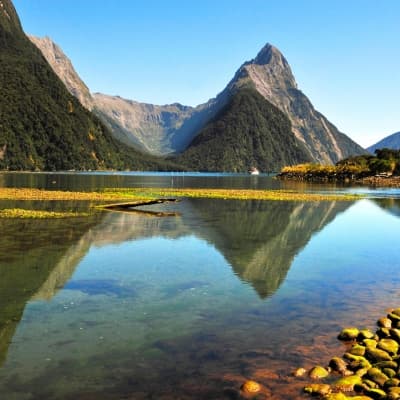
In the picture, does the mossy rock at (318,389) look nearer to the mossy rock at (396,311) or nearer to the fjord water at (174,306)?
the fjord water at (174,306)

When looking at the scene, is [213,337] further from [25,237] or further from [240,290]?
[25,237]

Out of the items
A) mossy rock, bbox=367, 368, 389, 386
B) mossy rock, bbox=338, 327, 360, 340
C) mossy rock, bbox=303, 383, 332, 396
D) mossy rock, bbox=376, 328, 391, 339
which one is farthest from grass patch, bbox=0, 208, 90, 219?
mossy rock, bbox=367, 368, 389, 386

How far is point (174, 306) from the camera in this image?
837 inches

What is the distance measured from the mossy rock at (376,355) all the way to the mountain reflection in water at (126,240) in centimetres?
818

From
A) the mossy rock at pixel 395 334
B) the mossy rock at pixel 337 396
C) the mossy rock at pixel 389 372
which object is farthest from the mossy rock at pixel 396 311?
the mossy rock at pixel 337 396

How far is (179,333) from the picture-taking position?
1788 centimetres

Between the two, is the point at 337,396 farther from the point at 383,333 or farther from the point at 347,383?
the point at 383,333

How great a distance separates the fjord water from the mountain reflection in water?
0.45ft

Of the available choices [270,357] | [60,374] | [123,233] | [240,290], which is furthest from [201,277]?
[123,233]

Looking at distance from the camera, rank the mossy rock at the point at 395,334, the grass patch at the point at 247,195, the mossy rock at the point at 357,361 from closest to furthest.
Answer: the mossy rock at the point at 357,361
the mossy rock at the point at 395,334
the grass patch at the point at 247,195

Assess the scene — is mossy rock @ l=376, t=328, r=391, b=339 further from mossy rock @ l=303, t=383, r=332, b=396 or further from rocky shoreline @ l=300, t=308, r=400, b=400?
mossy rock @ l=303, t=383, r=332, b=396

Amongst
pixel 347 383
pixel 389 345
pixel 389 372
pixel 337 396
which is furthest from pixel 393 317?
pixel 337 396

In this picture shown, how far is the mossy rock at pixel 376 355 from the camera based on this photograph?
15.4 metres

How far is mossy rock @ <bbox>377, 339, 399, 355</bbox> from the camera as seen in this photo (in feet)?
52.6
